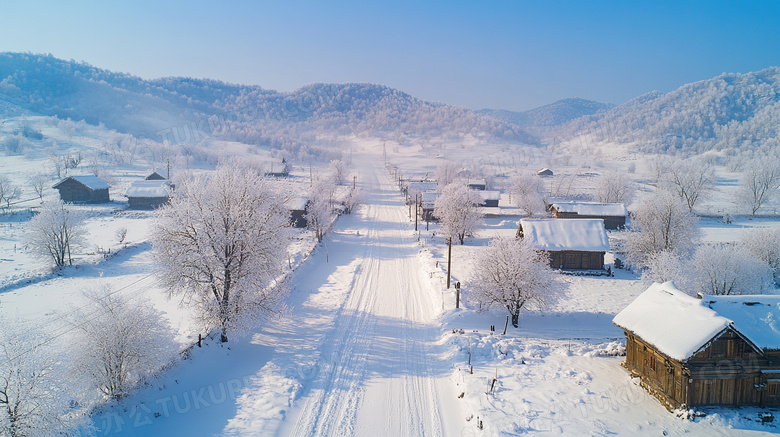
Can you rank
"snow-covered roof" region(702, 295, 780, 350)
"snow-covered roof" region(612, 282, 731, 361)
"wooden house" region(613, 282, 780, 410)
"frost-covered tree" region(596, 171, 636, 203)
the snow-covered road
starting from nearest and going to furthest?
1. the snow-covered road
2. "snow-covered roof" region(612, 282, 731, 361)
3. "wooden house" region(613, 282, 780, 410)
4. "snow-covered roof" region(702, 295, 780, 350)
5. "frost-covered tree" region(596, 171, 636, 203)

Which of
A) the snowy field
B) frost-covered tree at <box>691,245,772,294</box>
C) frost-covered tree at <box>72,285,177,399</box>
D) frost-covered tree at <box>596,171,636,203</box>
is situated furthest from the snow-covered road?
frost-covered tree at <box>596,171,636,203</box>

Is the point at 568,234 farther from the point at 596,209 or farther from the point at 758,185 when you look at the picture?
the point at 758,185

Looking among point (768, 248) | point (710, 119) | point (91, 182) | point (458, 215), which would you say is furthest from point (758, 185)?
point (710, 119)

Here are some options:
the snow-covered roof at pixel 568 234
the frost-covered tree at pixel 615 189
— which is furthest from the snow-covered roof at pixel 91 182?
the frost-covered tree at pixel 615 189

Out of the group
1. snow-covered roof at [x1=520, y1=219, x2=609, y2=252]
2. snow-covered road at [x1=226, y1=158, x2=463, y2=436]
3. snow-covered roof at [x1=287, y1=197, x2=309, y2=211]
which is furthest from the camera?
snow-covered roof at [x1=287, y1=197, x2=309, y2=211]

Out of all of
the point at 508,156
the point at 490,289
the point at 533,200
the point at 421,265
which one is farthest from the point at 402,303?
the point at 508,156

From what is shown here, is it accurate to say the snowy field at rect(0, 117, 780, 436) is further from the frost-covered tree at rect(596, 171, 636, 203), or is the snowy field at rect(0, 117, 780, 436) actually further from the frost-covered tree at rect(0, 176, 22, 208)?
the frost-covered tree at rect(596, 171, 636, 203)

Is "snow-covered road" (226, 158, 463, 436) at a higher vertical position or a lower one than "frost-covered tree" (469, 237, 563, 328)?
lower
